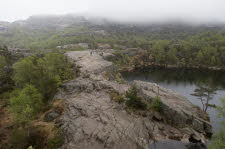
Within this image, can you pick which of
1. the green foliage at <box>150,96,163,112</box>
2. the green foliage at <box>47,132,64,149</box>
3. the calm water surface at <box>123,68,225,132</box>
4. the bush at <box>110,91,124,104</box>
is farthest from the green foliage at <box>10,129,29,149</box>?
the calm water surface at <box>123,68,225,132</box>

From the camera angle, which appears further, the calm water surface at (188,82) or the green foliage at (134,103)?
the calm water surface at (188,82)

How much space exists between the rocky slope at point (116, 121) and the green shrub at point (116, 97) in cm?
129

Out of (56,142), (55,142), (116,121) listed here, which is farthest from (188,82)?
(55,142)

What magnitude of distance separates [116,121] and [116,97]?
10387 mm

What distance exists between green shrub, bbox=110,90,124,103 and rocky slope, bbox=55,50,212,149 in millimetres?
1291

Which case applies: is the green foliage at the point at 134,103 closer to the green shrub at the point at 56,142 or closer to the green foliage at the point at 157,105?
the green foliage at the point at 157,105

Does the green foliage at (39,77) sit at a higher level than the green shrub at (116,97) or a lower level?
higher

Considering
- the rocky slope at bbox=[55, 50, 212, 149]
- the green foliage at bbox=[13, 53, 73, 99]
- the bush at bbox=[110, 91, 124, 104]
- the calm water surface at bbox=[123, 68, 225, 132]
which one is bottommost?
the calm water surface at bbox=[123, 68, 225, 132]

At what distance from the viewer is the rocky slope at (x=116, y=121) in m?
34.4

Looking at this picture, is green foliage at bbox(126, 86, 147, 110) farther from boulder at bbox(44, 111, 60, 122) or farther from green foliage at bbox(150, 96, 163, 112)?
boulder at bbox(44, 111, 60, 122)

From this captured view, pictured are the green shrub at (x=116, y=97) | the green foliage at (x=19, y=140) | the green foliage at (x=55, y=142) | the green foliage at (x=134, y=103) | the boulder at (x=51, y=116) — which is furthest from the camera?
the green shrub at (x=116, y=97)

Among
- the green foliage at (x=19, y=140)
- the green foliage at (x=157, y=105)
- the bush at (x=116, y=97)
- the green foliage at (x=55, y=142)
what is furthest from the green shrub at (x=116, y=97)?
the green foliage at (x=19, y=140)

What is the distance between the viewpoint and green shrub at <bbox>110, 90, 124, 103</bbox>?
48.3 m

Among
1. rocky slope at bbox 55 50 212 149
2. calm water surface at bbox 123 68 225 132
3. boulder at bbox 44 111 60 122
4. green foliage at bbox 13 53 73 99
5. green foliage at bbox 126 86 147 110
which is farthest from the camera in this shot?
calm water surface at bbox 123 68 225 132
